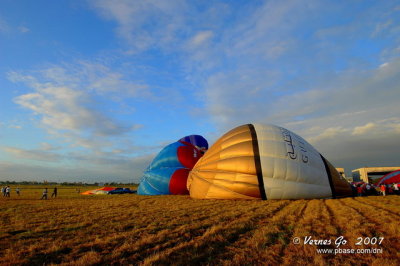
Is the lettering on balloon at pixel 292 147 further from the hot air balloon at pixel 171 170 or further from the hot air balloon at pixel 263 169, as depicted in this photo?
the hot air balloon at pixel 171 170

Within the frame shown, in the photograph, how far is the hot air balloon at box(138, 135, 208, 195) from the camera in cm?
1852

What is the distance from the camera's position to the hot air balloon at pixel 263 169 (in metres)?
11.9

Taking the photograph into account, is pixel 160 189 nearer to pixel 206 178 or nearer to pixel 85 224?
pixel 206 178

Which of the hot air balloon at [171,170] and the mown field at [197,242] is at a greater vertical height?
the hot air balloon at [171,170]

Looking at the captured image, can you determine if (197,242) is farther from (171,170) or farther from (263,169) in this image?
(171,170)

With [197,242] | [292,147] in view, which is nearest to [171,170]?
[292,147]

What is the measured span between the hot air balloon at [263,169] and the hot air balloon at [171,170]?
4406mm

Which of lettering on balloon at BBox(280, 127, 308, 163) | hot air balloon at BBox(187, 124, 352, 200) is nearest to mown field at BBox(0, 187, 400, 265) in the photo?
hot air balloon at BBox(187, 124, 352, 200)

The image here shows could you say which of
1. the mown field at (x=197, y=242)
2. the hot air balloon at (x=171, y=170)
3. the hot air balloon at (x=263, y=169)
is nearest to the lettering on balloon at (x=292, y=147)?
the hot air balloon at (x=263, y=169)

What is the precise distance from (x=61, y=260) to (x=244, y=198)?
9593 millimetres

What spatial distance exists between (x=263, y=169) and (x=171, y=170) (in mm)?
8814

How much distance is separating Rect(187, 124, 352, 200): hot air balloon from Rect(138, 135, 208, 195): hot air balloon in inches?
173

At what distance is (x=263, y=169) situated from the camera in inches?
468

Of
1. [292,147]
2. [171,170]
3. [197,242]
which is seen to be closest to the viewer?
[197,242]
